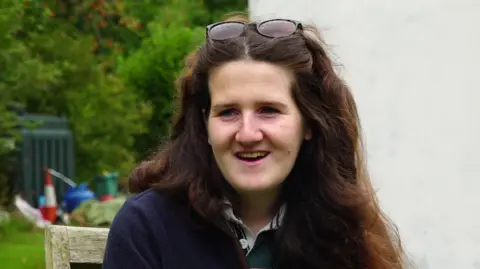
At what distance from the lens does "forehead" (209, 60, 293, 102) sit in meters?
2.30

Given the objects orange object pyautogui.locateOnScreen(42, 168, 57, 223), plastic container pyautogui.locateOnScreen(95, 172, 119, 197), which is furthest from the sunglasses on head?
plastic container pyautogui.locateOnScreen(95, 172, 119, 197)

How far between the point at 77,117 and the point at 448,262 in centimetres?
915

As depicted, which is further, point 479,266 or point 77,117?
point 77,117

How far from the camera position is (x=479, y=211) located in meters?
4.74

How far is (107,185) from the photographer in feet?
41.1

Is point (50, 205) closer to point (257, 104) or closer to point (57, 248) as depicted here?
point (57, 248)

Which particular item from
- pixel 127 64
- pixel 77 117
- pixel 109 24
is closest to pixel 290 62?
pixel 127 64

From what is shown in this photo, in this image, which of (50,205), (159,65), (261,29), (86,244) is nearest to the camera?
(261,29)

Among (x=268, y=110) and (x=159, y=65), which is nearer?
(x=268, y=110)

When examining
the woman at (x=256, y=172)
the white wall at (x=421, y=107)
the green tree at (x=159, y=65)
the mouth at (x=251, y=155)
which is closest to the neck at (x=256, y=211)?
the woman at (x=256, y=172)

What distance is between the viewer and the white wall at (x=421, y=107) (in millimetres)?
4715

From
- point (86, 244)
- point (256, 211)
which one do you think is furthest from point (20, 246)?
point (256, 211)

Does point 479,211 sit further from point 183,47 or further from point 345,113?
point 183,47

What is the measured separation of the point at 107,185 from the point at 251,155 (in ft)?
34.0
